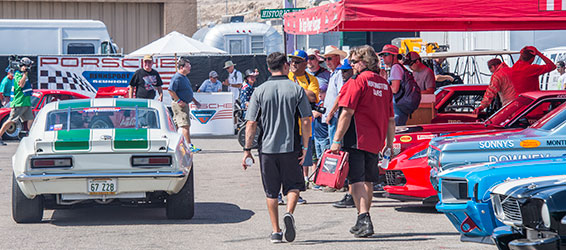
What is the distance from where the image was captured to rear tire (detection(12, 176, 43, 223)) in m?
8.64

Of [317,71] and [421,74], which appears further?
[421,74]

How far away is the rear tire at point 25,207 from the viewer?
28.3ft

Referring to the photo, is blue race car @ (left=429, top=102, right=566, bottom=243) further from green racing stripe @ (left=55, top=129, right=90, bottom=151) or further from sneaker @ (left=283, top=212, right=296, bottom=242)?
green racing stripe @ (left=55, top=129, right=90, bottom=151)

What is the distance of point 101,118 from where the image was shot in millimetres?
9141

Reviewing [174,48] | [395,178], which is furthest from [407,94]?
[174,48]

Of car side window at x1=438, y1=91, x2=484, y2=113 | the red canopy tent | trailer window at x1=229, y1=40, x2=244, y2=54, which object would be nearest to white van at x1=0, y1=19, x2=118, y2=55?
trailer window at x1=229, y1=40, x2=244, y2=54

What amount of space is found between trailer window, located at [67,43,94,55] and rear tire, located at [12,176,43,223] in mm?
15614

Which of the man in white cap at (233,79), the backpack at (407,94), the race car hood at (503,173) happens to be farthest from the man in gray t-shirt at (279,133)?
the man in white cap at (233,79)

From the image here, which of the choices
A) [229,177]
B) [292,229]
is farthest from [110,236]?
[229,177]

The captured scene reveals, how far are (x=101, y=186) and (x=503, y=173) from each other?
3.77 m

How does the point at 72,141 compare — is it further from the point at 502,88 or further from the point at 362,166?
the point at 502,88

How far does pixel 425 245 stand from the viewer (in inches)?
→ 298

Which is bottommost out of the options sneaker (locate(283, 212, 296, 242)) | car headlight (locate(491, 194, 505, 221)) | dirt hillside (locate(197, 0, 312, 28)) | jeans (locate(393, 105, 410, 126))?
sneaker (locate(283, 212, 296, 242))

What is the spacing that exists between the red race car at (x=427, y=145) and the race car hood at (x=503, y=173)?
2.35 m
